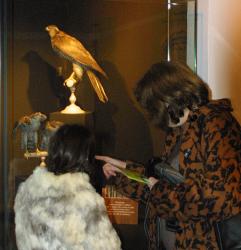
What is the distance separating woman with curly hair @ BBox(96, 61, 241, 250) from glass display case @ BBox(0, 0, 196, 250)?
2.43ft

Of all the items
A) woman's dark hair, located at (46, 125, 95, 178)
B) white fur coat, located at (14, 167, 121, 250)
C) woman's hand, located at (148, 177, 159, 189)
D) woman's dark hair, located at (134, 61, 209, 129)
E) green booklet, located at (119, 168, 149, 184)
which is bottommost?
white fur coat, located at (14, 167, 121, 250)

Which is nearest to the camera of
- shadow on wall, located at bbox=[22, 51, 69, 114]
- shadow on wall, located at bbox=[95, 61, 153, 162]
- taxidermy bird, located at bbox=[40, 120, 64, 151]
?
taxidermy bird, located at bbox=[40, 120, 64, 151]

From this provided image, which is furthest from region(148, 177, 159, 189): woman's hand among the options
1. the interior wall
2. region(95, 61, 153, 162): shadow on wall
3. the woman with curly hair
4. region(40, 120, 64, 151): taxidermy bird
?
the interior wall

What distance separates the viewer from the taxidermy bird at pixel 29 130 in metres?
2.33

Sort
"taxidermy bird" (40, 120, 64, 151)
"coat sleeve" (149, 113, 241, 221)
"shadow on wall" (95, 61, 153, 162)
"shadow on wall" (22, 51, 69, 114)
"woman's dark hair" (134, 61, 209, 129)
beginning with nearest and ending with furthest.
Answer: "coat sleeve" (149, 113, 241, 221), "woman's dark hair" (134, 61, 209, 129), "taxidermy bird" (40, 120, 64, 151), "shadow on wall" (22, 51, 69, 114), "shadow on wall" (95, 61, 153, 162)

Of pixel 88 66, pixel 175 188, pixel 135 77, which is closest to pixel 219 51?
pixel 135 77

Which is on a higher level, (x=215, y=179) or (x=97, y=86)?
(x=97, y=86)

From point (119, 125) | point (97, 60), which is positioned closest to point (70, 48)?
point (97, 60)

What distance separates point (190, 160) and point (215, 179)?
0.39 feet

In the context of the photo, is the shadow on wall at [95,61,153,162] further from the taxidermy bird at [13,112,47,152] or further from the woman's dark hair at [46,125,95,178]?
the woman's dark hair at [46,125,95,178]

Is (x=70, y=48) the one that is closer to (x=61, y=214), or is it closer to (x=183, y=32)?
(x=183, y=32)

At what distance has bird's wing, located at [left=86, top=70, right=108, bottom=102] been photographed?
2.45m

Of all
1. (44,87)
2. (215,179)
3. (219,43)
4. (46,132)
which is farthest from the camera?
(219,43)

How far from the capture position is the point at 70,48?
7.66ft
